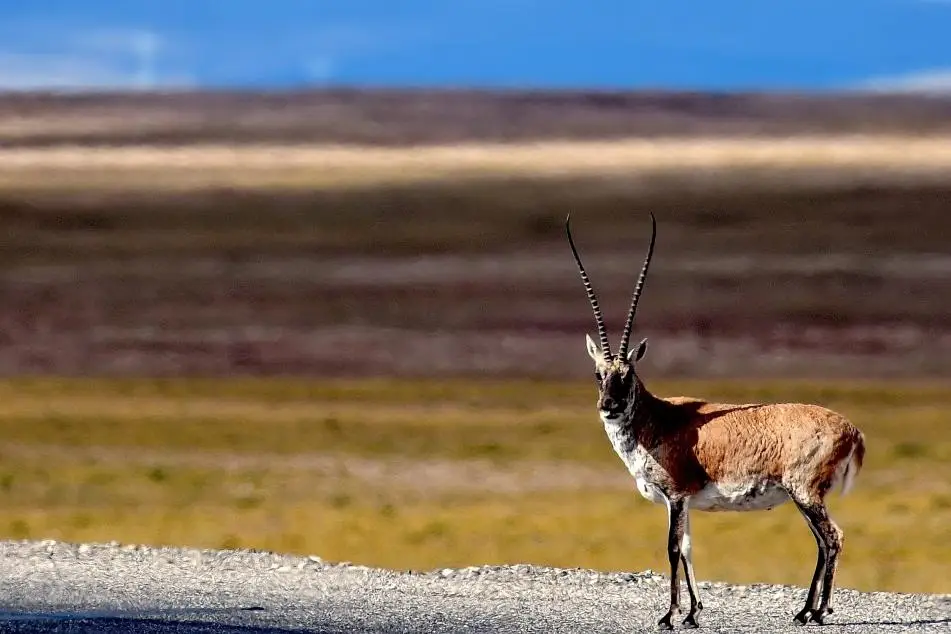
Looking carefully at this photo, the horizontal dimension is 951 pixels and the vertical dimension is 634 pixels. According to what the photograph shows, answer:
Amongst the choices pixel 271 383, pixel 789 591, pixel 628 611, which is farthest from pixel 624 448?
pixel 271 383

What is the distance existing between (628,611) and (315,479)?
1664 cm

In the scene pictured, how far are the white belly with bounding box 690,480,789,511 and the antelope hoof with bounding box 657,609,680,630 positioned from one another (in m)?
0.83

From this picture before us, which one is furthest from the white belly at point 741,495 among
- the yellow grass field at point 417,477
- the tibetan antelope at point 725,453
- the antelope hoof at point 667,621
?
the yellow grass field at point 417,477

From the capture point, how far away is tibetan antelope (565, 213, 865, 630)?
41.4 feet

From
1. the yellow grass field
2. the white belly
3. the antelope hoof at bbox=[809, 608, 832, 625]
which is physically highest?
the yellow grass field

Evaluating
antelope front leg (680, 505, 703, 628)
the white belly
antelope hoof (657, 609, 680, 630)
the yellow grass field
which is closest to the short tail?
the white belly

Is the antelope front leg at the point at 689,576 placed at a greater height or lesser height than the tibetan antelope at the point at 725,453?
lesser

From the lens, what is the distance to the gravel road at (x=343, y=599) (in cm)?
1352

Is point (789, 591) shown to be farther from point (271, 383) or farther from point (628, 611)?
point (271, 383)

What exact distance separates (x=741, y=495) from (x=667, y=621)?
114cm

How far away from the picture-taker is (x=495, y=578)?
639 inches

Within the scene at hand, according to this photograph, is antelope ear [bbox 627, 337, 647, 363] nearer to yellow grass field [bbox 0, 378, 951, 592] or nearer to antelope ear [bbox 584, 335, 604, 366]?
antelope ear [bbox 584, 335, 604, 366]

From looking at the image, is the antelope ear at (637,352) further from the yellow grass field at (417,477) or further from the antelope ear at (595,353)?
the yellow grass field at (417,477)

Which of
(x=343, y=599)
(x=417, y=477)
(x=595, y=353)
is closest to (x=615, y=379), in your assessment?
(x=595, y=353)
